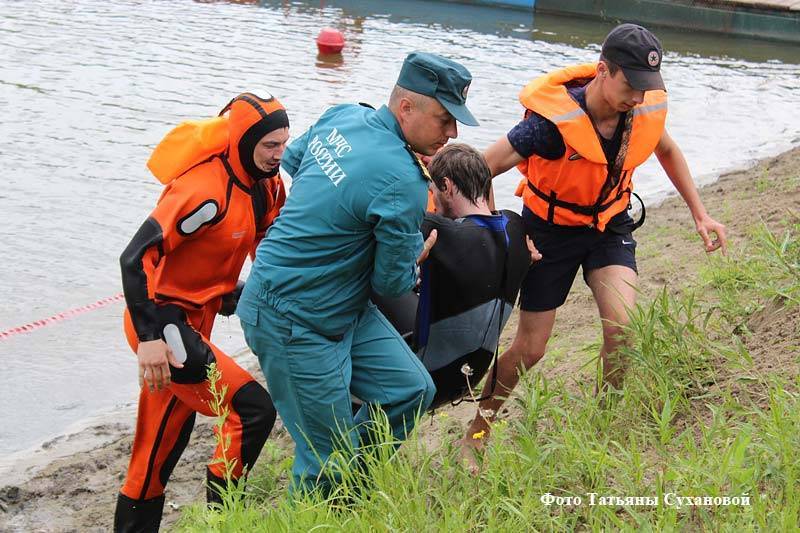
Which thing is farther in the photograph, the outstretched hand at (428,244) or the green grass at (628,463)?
the outstretched hand at (428,244)

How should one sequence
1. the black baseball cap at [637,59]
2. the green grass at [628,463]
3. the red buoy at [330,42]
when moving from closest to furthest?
1. the green grass at [628,463]
2. the black baseball cap at [637,59]
3. the red buoy at [330,42]

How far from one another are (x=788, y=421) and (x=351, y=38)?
56.4 feet

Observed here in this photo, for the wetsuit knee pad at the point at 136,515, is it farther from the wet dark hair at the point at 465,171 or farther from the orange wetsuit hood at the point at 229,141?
the wet dark hair at the point at 465,171

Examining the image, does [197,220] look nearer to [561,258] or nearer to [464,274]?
[464,274]

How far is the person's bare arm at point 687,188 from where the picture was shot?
15.0ft

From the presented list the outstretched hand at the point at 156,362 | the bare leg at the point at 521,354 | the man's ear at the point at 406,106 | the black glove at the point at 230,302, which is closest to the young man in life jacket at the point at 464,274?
the bare leg at the point at 521,354

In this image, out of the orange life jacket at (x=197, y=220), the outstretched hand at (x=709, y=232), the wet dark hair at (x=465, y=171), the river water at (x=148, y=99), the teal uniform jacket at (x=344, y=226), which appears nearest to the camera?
the teal uniform jacket at (x=344, y=226)

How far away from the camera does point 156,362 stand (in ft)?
12.7

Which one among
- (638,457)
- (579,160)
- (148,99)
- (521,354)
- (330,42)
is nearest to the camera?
(638,457)

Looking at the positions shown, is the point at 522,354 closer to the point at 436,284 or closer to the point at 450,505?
the point at 436,284

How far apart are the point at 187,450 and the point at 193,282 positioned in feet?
5.45

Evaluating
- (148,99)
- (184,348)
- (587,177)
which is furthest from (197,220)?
(148,99)

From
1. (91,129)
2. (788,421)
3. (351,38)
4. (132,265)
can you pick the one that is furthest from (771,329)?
(351,38)

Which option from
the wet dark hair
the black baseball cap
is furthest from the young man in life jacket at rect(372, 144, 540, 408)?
the black baseball cap
